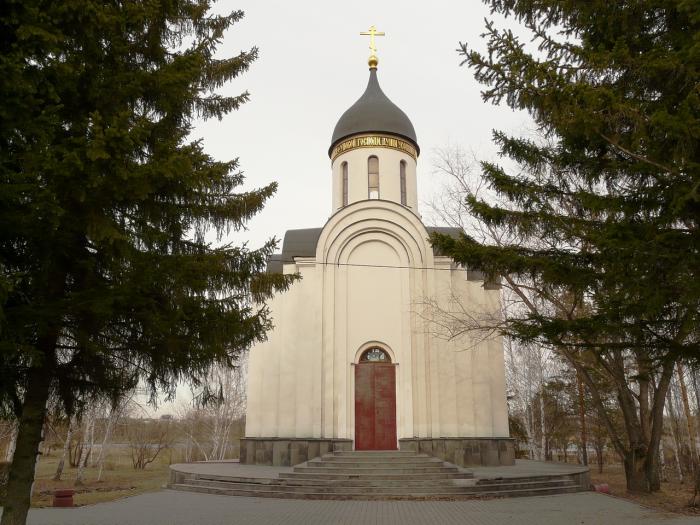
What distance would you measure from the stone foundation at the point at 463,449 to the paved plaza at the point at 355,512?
4030 millimetres

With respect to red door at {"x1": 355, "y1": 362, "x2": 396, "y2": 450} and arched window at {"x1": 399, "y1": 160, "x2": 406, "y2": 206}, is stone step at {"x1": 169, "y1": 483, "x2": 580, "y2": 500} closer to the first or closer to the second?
red door at {"x1": 355, "y1": 362, "x2": 396, "y2": 450}

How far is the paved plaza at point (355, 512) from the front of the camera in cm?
913

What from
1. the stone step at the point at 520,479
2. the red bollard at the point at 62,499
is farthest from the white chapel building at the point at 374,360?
the red bollard at the point at 62,499

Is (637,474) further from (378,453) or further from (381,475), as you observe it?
(378,453)

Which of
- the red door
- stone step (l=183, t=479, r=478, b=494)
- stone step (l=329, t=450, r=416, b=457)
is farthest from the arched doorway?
stone step (l=183, t=479, r=478, b=494)

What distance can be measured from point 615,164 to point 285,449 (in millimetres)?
12891

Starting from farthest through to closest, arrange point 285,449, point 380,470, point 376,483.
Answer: point 285,449
point 380,470
point 376,483

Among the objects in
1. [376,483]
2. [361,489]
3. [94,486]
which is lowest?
[94,486]

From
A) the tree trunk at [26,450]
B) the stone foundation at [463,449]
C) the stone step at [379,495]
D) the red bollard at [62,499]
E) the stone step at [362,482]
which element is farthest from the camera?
the stone foundation at [463,449]

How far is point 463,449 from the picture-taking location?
16.0 meters

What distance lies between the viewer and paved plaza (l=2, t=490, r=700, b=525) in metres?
9.13

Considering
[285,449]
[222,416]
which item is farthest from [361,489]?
[222,416]

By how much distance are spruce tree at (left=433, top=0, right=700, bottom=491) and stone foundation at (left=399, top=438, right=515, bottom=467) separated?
9188 mm

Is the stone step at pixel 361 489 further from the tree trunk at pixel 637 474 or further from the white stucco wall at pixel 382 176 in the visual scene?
the white stucco wall at pixel 382 176
